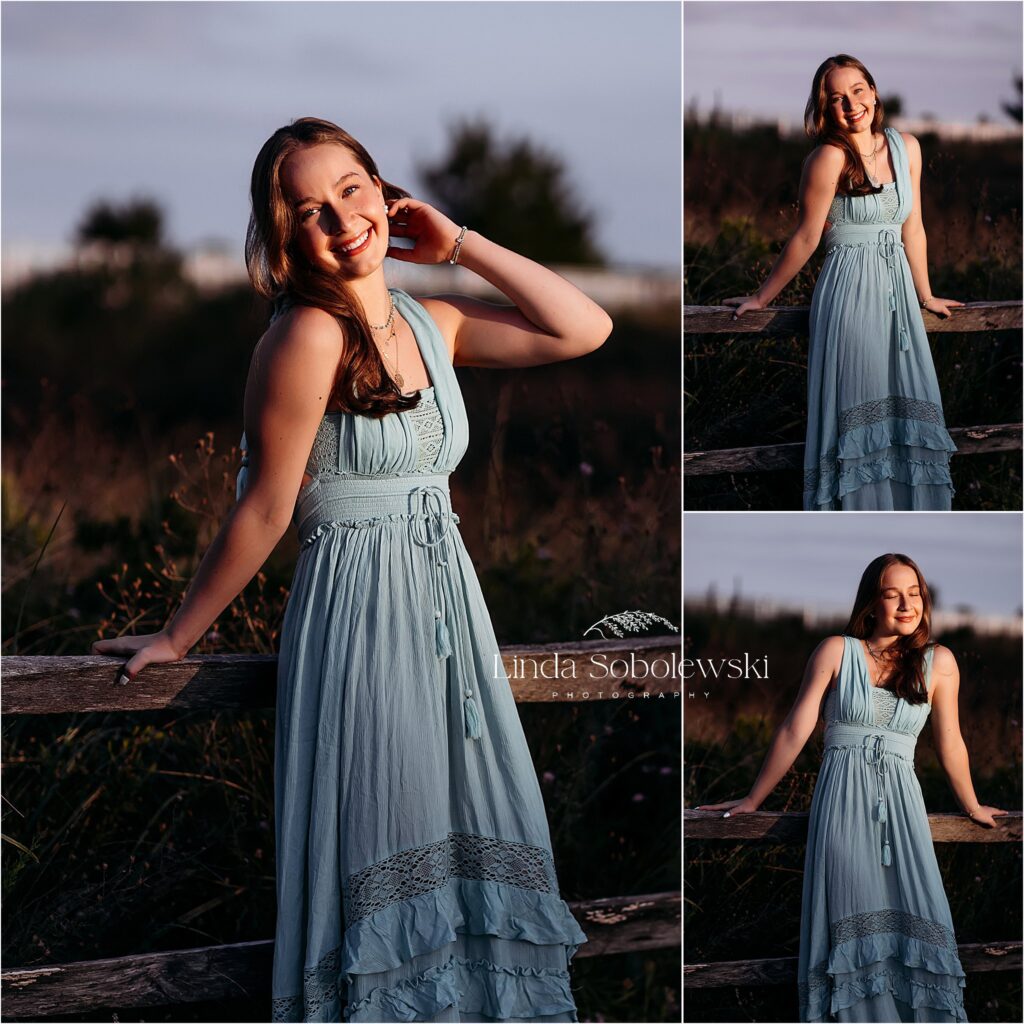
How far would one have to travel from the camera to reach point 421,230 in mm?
2871

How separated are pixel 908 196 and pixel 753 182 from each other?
412 millimetres

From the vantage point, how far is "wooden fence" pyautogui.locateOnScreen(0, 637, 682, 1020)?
288 cm

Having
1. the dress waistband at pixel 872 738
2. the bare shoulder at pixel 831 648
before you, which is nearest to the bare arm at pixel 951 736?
the dress waistband at pixel 872 738

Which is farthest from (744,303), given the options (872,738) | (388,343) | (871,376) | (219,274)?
(219,274)

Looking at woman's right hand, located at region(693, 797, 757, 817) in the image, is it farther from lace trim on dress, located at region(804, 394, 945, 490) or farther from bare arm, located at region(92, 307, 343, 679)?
bare arm, located at region(92, 307, 343, 679)

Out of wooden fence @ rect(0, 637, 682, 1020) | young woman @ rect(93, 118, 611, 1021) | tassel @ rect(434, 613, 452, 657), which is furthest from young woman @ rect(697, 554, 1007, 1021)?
tassel @ rect(434, 613, 452, 657)

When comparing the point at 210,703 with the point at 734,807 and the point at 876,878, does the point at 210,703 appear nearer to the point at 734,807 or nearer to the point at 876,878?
the point at 734,807

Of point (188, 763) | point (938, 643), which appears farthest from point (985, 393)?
point (188, 763)

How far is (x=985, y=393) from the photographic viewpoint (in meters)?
3.47

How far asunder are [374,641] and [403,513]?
0.29 meters

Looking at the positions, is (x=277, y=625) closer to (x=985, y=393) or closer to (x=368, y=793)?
(x=368, y=793)

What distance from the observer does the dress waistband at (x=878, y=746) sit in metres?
3.30

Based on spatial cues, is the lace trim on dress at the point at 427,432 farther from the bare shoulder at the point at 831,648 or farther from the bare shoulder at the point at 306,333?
the bare shoulder at the point at 831,648

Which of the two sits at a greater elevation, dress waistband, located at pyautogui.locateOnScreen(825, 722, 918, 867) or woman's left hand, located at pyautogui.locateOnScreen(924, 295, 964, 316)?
woman's left hand, located at pyautogui.locateOnScreen(924, 295, 964, 316)
